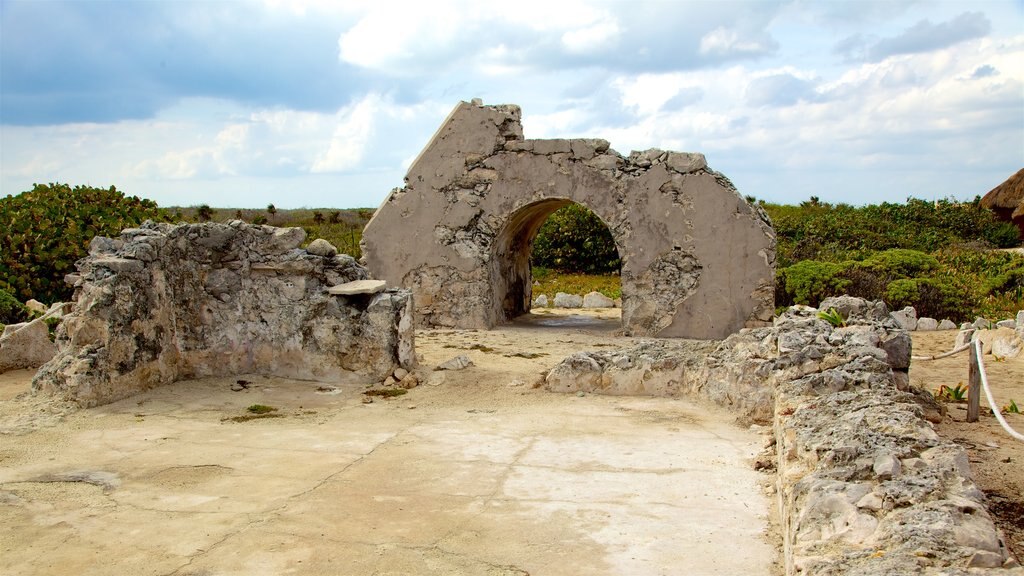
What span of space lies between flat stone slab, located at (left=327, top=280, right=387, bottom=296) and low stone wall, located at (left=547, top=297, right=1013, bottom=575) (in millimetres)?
1925

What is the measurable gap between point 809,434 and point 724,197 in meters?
7.08

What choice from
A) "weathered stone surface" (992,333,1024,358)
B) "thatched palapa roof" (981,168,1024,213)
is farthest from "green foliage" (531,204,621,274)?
"thatched palapa roof" (981,168,1024,213)

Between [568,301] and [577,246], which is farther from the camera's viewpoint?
[577,246]

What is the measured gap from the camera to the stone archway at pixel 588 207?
1116 centimetres

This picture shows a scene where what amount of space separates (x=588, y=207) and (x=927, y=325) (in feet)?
18.0

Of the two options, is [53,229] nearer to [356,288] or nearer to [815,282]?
[356,288]

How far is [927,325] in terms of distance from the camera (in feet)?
41.4

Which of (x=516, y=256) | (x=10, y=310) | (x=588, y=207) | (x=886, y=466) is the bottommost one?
(x=886, y=466)

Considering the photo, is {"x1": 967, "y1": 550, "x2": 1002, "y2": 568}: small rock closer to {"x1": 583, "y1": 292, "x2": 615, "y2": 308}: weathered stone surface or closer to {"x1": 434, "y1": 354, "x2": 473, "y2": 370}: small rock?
{"x1": 434, "y1": 354, "x2": 473, "y2": 370}: small rock

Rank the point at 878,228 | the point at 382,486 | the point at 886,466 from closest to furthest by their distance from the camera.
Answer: the point at 886,466
the point at 382,486
the point at 878,228

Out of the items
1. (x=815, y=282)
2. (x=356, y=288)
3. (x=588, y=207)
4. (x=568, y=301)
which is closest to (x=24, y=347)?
(x=356, y=288)

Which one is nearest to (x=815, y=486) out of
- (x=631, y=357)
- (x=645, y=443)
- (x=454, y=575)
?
(x=454, y=575)

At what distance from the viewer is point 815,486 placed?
3.64 meters

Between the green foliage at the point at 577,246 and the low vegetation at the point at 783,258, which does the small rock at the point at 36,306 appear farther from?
the green foliage at the point at 577,246
